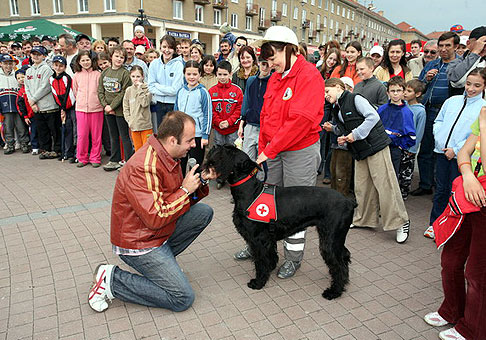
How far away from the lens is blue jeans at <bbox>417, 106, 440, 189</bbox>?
230 inches

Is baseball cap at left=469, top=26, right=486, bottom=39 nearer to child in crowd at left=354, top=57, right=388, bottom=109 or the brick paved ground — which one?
child in crowd at left=354, top=57, right=388, bottom=109

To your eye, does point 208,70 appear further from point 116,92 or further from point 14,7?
point 14,7

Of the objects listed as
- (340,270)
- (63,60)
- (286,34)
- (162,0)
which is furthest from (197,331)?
(162,0)

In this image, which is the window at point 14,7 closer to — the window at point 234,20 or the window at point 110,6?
the window at point 110,6

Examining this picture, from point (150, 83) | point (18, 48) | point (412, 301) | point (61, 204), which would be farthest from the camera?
point (18, 48)

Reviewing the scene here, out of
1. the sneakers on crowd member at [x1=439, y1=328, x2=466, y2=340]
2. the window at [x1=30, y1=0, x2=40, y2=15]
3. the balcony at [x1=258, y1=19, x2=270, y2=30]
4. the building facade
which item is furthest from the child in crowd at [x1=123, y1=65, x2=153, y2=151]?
the balcony at [x1=258, y1=19, x2=270, y2=30]

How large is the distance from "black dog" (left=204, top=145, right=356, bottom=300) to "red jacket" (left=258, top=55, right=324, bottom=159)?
0.37 m

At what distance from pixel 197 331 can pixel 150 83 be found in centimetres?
498

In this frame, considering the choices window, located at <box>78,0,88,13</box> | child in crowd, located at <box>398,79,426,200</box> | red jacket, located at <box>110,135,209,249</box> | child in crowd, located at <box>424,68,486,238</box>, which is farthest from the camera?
window, located at <box>78,0,88,13</box>

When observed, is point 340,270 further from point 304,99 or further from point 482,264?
point 304,99

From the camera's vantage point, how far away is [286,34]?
10.2 ft

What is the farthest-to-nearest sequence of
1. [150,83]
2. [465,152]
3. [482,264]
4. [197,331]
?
[150,83] → [197,331] → [465,152] → [482,264]

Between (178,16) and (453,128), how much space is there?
34.5m

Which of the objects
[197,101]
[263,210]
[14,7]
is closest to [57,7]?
[14,7]
